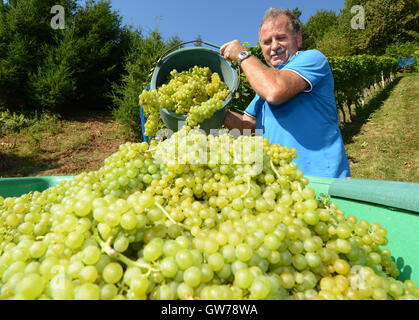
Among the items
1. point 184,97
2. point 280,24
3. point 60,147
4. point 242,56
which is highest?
point 280,24

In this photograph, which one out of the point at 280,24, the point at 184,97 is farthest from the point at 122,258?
the point at 280,24

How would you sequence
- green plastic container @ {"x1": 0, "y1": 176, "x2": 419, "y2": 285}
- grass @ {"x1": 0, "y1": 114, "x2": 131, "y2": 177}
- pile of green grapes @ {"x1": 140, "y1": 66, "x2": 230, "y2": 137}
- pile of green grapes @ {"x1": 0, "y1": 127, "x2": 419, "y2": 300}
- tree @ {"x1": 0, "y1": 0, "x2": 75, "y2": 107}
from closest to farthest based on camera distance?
pile of green grapes @ {"x1": 0, "y1": 127, "x2": 419, "y2": 300} → green plastic container @ {"x1": 0, "y1": 176, "x2": 419, "y2": 285} → pile of green grapes @ {"x1": 140, "y1": 66, "x2": 230, "y2": 137} → grass @ {"x1": 0, "y1": 114, "x2": 131, "y2": 177} → tree @ {"x1": 0, "y1": 0, "x2": 75, "y2": 107}

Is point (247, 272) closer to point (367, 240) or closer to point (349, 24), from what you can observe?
point (367, 240)

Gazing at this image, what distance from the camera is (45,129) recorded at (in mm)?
9125

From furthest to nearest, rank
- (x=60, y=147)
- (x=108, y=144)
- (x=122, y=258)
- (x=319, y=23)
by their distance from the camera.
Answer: (x=319, y=23), (x=108, y=144), (x=60, y=147), (x=122, y=258)

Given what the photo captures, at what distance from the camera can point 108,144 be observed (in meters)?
8.71

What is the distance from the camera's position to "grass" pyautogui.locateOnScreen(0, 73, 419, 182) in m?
5.79

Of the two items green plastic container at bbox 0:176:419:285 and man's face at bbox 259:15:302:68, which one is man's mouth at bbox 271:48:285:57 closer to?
man's face at bbox 259:15:302:68

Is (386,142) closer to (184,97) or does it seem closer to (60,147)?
(184,97)

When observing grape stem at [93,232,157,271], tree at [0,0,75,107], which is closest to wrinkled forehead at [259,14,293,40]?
grape stem at [93,232,157,271]

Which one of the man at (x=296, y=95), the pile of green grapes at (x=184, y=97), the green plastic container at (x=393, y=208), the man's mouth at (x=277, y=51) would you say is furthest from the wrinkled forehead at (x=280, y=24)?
the green plastic container at (x=393, y=208)

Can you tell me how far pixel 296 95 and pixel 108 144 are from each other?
8.21 m

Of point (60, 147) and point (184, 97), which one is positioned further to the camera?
point (60, 147)

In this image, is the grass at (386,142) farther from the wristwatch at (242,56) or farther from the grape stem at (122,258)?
the grape stem at (122,258)
